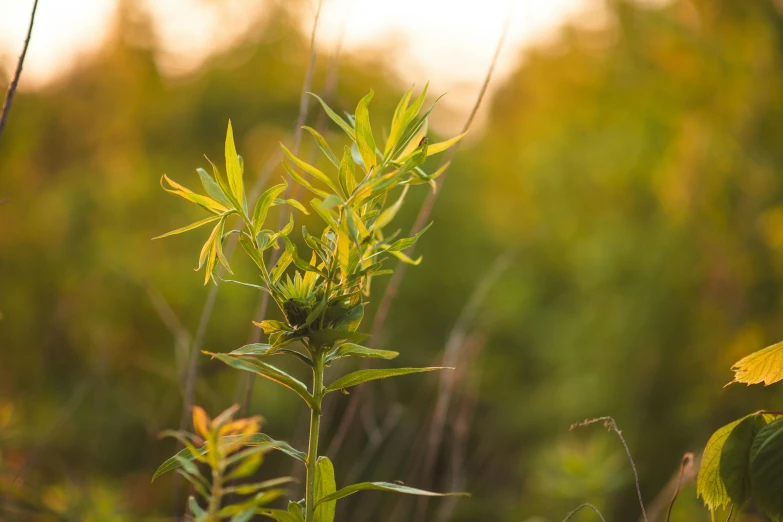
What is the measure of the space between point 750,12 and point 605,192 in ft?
4.04

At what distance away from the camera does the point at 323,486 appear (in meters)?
0.49

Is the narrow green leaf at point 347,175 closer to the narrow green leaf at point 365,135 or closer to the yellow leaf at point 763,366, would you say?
the narrow green leaf at point 365,135

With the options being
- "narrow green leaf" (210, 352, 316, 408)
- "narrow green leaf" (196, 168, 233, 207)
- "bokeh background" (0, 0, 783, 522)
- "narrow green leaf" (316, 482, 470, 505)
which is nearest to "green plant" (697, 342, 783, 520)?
"narrow green leaf" (316, 482, 470, 505)

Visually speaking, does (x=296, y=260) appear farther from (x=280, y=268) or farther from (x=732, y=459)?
(x=732, y=459)

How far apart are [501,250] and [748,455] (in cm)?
379

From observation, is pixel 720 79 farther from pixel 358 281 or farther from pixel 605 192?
pixel 358 281

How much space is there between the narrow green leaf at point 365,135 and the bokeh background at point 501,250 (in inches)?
47.5

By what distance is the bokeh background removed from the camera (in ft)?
7.74

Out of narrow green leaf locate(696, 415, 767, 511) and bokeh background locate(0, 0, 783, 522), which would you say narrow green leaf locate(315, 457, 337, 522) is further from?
bokeh background locate(0, 0, 783, 522)

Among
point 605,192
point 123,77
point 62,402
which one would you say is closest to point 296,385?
point 62,402

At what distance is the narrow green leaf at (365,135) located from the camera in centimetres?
44

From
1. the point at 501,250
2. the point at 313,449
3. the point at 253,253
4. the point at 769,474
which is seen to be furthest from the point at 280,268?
the point at 501,250

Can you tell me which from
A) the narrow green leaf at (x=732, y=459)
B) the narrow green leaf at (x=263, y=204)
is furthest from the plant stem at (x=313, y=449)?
the narrow green leaf at (x=732, y=459)

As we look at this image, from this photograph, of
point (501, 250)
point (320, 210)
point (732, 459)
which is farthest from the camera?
point (501, 250)
